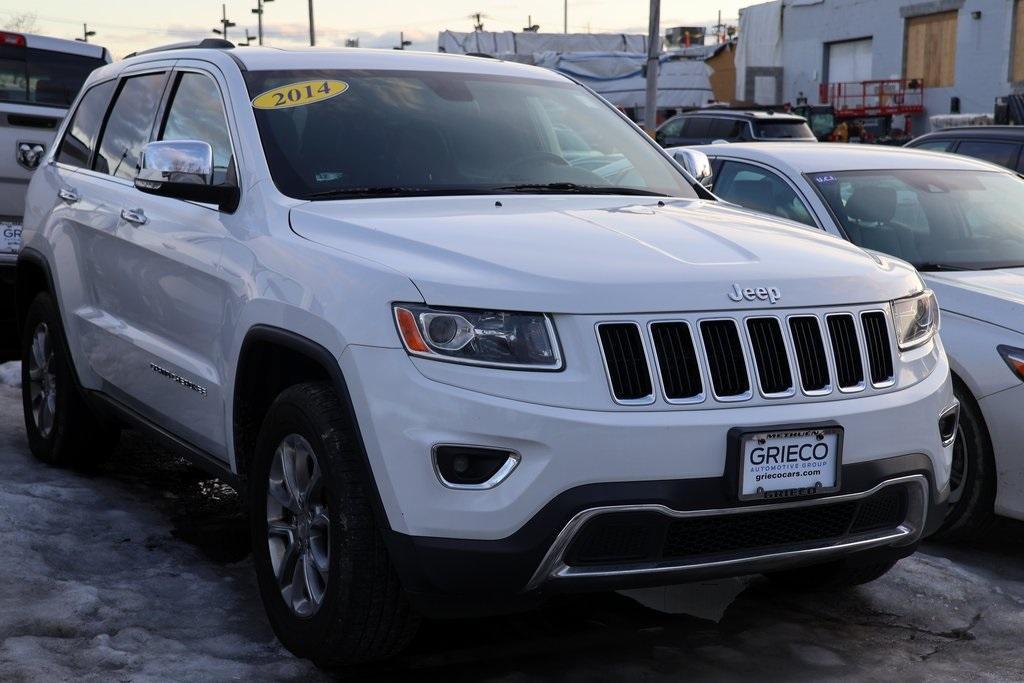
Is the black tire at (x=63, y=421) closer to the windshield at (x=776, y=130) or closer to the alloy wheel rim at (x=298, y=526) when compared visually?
the alloy wheel rim at (x=298, y=526)

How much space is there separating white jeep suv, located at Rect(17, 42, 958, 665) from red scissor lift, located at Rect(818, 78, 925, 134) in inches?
1513

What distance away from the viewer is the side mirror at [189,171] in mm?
4246

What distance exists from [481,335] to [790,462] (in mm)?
841

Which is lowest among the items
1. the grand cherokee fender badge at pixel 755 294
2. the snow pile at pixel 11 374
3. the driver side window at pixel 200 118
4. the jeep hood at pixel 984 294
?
the snow pile at pixel 11 374

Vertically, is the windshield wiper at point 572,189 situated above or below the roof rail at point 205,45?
below

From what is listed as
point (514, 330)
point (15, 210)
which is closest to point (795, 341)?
point (514, 330)

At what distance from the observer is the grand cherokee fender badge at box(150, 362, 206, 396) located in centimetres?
438

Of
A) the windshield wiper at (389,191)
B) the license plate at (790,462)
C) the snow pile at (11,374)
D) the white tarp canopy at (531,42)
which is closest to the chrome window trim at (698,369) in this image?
the license plate at (790,462)

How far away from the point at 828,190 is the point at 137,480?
3.40 metres

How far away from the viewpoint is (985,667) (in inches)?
161

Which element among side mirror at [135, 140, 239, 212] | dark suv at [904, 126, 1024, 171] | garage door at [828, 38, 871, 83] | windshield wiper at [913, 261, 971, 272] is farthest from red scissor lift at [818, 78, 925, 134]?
side mirror at [135, 140, 239, 212]

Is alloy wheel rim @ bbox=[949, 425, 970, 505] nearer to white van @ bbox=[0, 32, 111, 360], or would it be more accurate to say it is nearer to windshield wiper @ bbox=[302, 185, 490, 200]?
windshield wiper @ bbox=[302, 185, 490, 200]

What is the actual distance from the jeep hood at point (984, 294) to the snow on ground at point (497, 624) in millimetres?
945

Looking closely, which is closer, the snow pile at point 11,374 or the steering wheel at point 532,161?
the steering wheel at point 532,161
